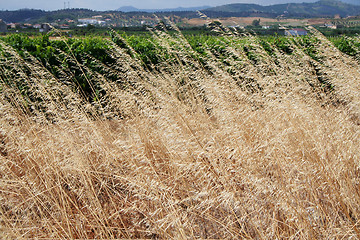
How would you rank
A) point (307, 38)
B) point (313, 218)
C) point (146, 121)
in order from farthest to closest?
point (307, 38) → point (146, 121) → point (313, 218)

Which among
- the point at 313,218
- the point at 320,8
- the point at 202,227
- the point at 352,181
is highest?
the point at 320,8

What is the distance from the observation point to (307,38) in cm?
686

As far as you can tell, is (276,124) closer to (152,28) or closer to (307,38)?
(152,28)

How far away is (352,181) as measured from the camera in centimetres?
192

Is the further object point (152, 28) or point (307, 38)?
point (307, 38)

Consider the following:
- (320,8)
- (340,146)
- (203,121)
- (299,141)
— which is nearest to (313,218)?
(340,146)

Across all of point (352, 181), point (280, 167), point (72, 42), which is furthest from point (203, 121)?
point (72, 42)

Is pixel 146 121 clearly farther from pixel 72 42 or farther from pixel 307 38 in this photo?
pixel 307 38

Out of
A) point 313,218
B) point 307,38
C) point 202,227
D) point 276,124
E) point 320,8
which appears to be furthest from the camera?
point 320,8

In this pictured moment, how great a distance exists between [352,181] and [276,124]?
93 cm

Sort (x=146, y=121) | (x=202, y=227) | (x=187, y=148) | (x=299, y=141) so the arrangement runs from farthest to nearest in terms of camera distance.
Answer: (x=146, y=121) < (x=299, y=141) < (x=187, y=148) < (x=202, y=227)

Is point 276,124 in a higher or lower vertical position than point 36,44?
lower

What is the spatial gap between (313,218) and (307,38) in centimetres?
648

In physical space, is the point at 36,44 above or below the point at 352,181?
above
